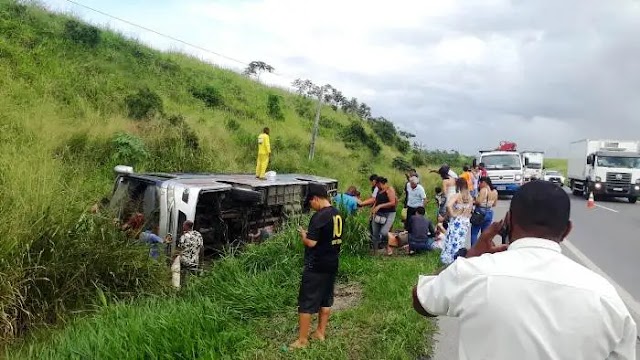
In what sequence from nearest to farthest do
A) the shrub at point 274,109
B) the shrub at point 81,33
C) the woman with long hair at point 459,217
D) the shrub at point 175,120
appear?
the woman with long hair at point 459,217 → the shrub at point 175,120 → the shrub at point 81,33 → the shrub at point 274,109

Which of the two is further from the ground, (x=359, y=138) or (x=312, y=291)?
(x=359, y=138)

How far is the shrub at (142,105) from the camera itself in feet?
59.5

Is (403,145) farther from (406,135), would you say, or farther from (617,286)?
(617,286)

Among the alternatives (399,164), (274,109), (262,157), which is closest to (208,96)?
(274,109)

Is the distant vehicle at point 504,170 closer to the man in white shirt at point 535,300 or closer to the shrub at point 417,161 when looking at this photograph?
the shrub at point 417,161

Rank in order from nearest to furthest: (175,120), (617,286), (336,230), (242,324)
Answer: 1. (336,230)
2. (242,324)
3. (617,286)
4. (175,120)

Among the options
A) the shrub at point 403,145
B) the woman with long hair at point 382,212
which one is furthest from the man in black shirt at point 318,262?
the shrub at point 403,145

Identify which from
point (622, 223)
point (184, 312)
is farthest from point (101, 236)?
point (622, 223)

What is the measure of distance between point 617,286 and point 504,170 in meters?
17.7

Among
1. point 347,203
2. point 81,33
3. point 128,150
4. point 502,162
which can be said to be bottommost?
point 347,203

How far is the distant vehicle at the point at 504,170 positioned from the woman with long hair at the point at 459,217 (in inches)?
670

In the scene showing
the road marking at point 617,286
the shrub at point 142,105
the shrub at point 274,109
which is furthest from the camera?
the shrub at point 274,109

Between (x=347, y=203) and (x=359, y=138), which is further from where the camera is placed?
(x=359, y=138)

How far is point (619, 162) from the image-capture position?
25859 millimetres
